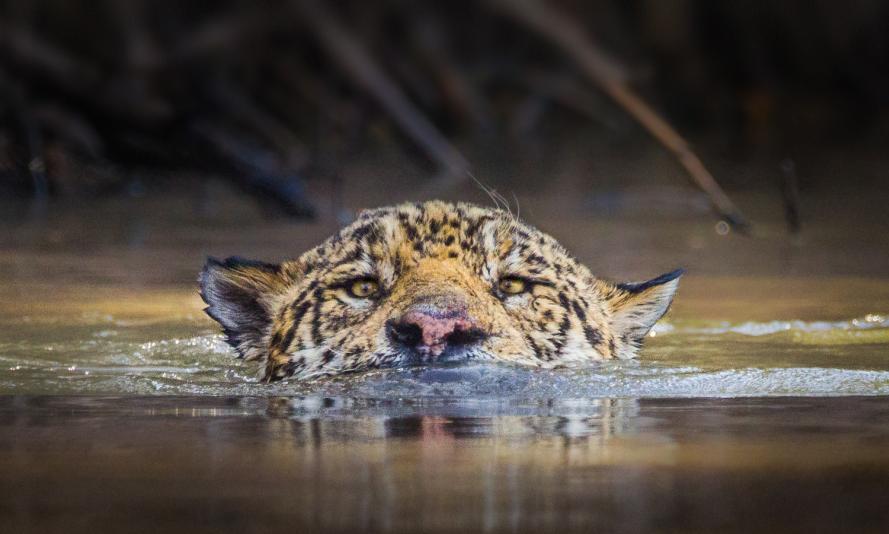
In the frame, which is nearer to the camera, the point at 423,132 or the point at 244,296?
the point at 244,296

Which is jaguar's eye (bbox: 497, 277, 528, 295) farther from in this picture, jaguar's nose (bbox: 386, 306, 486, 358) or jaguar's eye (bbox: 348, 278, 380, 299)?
jaguar's nose (bbox: 386, 306, 486, 358)

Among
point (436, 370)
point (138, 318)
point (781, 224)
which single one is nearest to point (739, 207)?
point (781, 224)

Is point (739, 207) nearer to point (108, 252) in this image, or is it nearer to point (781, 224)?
point (781, 224)

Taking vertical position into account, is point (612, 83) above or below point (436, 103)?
below

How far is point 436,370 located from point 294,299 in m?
1.05

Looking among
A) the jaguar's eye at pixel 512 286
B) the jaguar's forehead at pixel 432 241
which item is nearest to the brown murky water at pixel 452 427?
the jaguar's eye at pixel 512 286

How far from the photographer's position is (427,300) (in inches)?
230

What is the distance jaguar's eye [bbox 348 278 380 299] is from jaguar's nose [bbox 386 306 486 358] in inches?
20.4

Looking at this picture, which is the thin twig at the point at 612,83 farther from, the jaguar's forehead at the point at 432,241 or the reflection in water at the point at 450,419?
the reflection in water at the point at 450,419

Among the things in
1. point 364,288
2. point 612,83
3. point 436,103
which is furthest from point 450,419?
point 436,103

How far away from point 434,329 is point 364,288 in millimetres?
766

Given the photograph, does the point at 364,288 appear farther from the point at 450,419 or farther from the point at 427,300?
the point at 450,419

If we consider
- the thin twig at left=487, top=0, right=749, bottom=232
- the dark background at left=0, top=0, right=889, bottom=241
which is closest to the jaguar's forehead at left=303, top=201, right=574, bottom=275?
the thin twig at left=487, top=0, right=749, bottom=232

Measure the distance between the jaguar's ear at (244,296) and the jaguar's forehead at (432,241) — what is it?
0.15m
